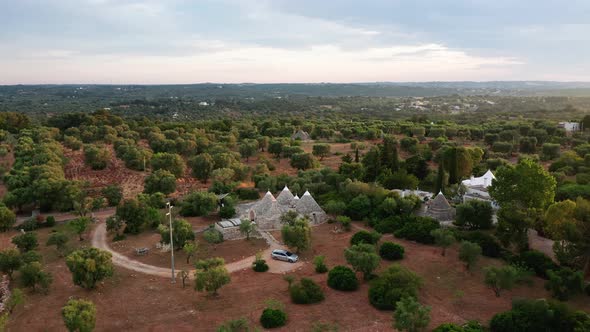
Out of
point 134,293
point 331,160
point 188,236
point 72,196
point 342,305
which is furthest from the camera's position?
point 331,160

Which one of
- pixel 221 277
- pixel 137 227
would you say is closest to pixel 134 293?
pixel 221 277

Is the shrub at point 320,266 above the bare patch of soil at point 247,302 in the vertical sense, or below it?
above

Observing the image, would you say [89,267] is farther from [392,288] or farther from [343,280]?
[392,288]

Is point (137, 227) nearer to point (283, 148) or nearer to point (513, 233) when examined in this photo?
point (513, 233)

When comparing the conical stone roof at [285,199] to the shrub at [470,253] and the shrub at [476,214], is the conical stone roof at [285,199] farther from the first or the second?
the shrub at [470,253]

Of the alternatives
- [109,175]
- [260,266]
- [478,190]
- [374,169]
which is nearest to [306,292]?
[260,266]

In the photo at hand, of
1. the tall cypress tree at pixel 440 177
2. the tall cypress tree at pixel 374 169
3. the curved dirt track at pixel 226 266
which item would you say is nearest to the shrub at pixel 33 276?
the curved dirt track at pixel 226 266
